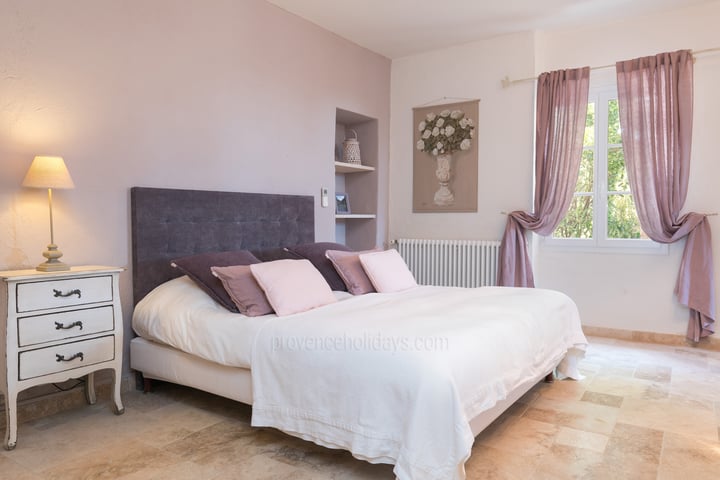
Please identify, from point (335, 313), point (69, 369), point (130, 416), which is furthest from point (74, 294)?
point (335, 313)

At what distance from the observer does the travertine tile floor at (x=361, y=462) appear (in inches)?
78.6

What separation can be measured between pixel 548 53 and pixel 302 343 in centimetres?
372

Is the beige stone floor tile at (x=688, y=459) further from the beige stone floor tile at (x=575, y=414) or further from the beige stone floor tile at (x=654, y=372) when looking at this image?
the beige stone floor tile at (x=654, y=372)

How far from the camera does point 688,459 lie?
6.82 ft

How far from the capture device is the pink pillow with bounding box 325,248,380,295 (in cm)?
326

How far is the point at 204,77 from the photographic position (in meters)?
3.35

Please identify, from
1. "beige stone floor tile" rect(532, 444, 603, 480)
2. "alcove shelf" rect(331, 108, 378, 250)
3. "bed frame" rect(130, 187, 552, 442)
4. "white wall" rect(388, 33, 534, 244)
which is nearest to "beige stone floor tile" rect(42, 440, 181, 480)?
"bed frame" rect(130, 187, 552, 442)

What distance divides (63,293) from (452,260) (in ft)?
11.1

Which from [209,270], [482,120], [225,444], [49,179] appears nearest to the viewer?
[225,444]

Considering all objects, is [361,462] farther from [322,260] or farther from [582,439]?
[322,260]

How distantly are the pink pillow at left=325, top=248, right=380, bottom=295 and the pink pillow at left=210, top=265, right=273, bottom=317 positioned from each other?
31.2 inches

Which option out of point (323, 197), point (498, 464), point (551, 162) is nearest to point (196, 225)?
point (323, 197)

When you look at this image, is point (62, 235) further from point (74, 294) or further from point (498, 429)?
point (498, 429)

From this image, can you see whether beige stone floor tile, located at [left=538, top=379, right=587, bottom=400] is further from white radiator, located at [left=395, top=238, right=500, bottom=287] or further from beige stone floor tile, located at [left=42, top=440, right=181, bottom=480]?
beige stone floor tile, located at [left=42, top=440, right=181, bottom=480]
